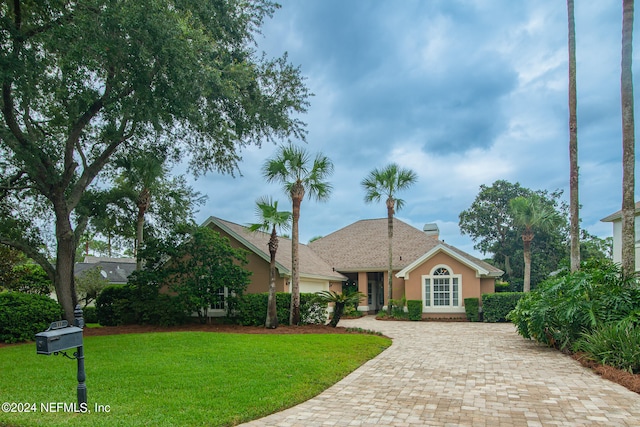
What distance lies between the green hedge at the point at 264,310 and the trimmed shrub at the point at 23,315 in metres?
6.52

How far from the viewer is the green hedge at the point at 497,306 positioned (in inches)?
800

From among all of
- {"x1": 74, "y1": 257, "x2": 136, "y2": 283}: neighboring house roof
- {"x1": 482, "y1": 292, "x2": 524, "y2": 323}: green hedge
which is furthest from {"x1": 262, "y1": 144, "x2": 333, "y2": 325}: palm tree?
{"x1": 74, "y1": 257, "x2": 136, "y2": 283}: neighboring house roof

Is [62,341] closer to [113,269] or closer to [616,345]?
[616,345]

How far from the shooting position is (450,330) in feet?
55.9

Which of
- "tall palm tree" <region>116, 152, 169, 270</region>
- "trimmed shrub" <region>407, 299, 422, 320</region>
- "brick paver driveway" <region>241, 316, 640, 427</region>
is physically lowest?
"trimmed shrub" <region>407, 299, 422, 320</region>

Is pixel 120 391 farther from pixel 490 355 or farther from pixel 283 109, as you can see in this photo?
pixel 283 109

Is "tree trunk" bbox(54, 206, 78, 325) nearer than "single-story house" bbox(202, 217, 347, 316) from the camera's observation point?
Yes

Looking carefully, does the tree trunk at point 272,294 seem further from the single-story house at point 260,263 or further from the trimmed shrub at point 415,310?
the trimmed shrub at point 415,310

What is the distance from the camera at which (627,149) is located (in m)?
11.0

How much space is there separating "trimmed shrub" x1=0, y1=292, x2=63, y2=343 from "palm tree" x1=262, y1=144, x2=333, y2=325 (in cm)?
853

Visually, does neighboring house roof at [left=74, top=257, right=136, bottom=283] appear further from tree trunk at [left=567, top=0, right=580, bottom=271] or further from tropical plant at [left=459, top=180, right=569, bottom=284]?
tree trunk at [left=567, top=0, right=580, bottom=271]

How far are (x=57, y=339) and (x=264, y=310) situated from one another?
480 inches

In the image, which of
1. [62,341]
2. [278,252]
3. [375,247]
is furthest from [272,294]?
→ [375,247]

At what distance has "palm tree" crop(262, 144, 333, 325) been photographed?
16391mm
